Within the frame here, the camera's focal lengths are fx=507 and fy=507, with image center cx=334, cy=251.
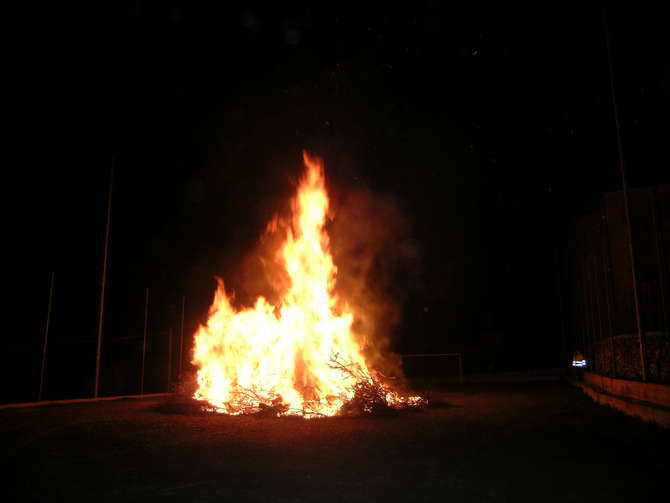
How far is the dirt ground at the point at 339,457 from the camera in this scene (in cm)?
552

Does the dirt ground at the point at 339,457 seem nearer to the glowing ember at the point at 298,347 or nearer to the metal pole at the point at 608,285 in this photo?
the glowing ember at the point at 298,347

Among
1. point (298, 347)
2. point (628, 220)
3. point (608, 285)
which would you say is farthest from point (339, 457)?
point (608, 285)

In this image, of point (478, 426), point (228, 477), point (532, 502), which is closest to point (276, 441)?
point (228, 477)

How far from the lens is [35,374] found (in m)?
21.7

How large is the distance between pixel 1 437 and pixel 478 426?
883 cm

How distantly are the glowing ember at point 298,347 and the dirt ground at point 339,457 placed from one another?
114 centimetres

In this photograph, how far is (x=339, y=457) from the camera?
726 centimetres

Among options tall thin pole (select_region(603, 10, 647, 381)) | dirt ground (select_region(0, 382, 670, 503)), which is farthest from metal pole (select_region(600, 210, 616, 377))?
dirt ground (select_region(0, 382, 670, 503))

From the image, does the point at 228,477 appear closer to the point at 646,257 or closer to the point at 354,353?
the point at 354,353

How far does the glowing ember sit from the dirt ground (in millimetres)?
1141

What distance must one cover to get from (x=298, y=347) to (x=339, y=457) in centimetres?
696

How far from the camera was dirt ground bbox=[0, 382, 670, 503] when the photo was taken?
18.1 feet

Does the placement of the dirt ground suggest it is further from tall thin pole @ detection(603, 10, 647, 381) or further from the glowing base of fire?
tall thin pole @ detection(603, 10, 647, 381)

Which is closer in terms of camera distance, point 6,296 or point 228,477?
point 228,477
